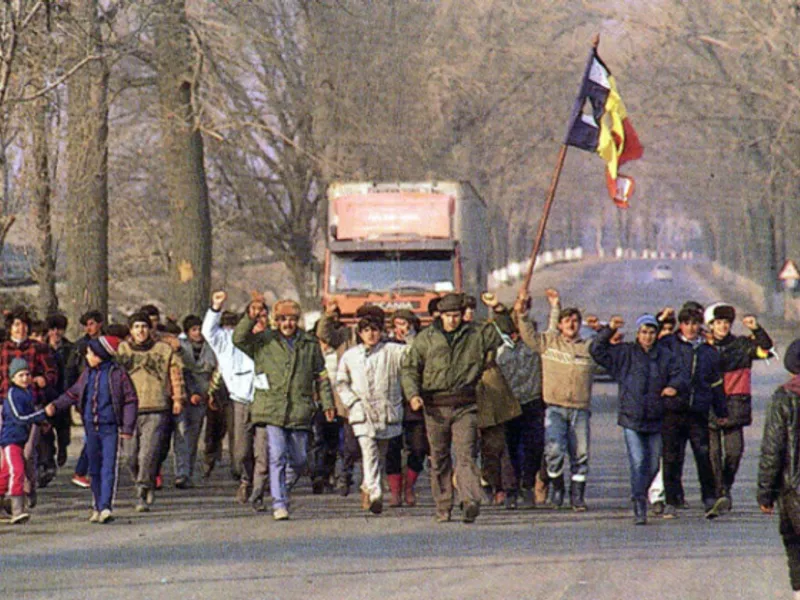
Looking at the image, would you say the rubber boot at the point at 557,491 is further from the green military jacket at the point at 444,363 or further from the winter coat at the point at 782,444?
the winter coat at the point at 782,444

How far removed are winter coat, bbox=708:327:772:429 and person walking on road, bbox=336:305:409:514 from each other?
2581 millimetres

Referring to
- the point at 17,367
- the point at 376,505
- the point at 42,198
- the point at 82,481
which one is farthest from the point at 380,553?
the point at 42,198

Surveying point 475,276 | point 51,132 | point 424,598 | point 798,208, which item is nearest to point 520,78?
point 798,208

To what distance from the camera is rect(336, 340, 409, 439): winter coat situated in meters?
15.0

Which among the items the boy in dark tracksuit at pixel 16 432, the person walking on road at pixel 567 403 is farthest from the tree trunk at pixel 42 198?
the person walking on road at pixel 567 403

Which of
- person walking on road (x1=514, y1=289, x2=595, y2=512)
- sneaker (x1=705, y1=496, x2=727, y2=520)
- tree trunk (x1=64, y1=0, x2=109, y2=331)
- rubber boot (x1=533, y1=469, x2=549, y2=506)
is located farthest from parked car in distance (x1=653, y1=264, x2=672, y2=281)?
sneaker (x1=705, y1=496, x2=727, y2=520)

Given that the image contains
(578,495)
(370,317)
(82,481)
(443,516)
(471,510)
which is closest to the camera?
(471,510)

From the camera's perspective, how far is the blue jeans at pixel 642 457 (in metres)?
14.4

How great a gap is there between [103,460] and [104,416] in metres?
0.34

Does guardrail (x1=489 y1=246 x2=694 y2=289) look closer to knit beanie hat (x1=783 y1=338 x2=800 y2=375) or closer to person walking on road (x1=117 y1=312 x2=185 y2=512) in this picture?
person walking on road (x1=117 y1=312 x2=185 y2=512)

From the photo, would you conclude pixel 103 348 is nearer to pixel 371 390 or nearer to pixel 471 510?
pixel 371 390

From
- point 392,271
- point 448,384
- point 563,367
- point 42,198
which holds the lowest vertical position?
point 448,384

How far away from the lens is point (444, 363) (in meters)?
14.5

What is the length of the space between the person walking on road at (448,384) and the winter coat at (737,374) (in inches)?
83.1
